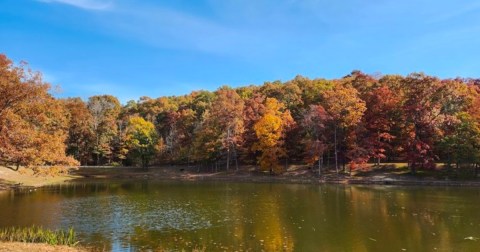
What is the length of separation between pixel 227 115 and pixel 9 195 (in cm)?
4085

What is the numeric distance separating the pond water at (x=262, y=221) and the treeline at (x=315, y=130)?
16.2 meters

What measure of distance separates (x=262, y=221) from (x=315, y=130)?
143 feet

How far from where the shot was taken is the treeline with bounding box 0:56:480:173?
60.8 m

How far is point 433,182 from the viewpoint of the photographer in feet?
181

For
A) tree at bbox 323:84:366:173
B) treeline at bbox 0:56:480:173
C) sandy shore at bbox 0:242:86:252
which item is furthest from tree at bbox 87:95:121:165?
sandy shore at bbox 0:242:86:252

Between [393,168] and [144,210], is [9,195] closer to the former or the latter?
[144,210]

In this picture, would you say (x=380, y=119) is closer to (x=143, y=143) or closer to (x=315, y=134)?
(x=315, y=134)

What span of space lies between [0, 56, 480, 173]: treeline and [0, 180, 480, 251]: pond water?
1616cm

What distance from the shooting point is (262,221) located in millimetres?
26531

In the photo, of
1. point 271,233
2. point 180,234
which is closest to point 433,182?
point 271,233

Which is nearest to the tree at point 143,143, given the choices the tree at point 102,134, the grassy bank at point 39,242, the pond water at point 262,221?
the tree at point 102,134

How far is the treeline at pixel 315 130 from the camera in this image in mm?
60781

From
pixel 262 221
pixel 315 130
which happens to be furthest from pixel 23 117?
pixel 315 130

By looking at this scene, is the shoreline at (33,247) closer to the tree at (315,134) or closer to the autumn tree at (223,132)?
the tree at (315,134)
